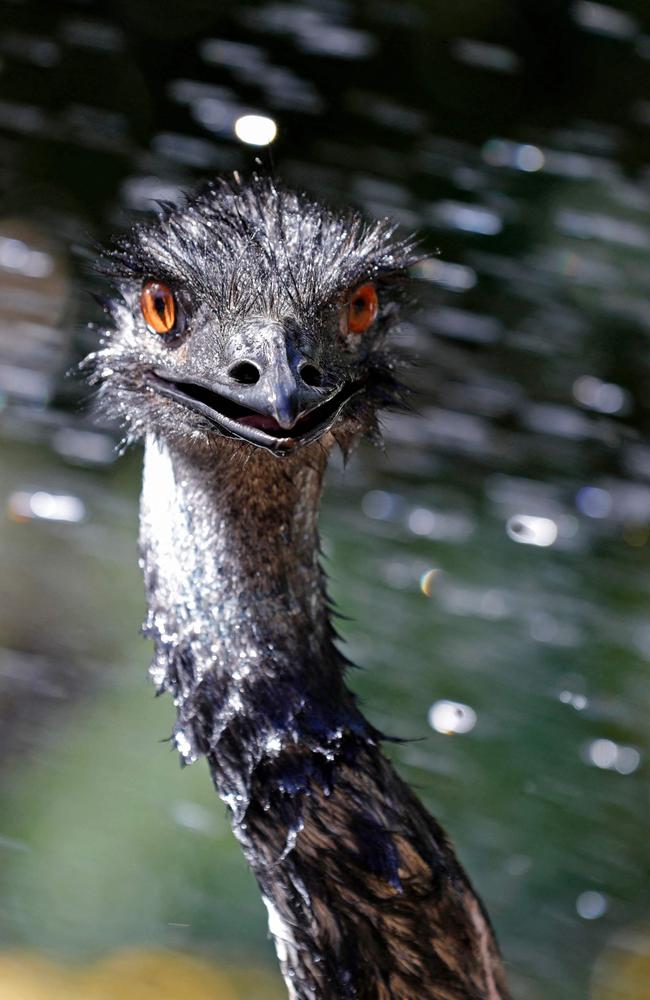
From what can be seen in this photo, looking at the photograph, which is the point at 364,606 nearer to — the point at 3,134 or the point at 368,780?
the point at 3,134

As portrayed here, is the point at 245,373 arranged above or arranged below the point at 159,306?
below

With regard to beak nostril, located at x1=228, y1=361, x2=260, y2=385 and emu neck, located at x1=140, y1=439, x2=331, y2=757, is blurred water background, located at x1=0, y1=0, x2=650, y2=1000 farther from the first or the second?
beak nostril, located at x1=228, y1=361, x2=260, y2=385

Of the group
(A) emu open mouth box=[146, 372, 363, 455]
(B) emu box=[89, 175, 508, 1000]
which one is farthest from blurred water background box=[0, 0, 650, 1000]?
(A) emu open mouth box=[146, 372, 363, 455]

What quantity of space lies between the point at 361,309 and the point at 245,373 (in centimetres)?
19

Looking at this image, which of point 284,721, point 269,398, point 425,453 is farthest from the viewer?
point 425,453

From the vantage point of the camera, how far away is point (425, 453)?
124 inches

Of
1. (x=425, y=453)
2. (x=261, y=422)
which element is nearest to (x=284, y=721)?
(x=261, y=422)

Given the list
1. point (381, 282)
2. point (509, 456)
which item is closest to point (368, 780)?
point (381, 282)

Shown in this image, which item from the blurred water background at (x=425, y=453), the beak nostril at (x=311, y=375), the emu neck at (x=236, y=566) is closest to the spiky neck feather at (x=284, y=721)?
the emu neck at (x=236, y=566)

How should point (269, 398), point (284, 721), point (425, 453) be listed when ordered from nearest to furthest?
point (269, 398) < point (284, 721) < point (425, 453)

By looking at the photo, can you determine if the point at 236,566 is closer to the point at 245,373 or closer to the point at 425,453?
the point at 245,373

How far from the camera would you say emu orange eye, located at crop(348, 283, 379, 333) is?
3.88 ft

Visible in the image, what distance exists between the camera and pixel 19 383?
3.20m

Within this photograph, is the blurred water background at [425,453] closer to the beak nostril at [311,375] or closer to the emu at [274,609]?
the emu at [274,609]
